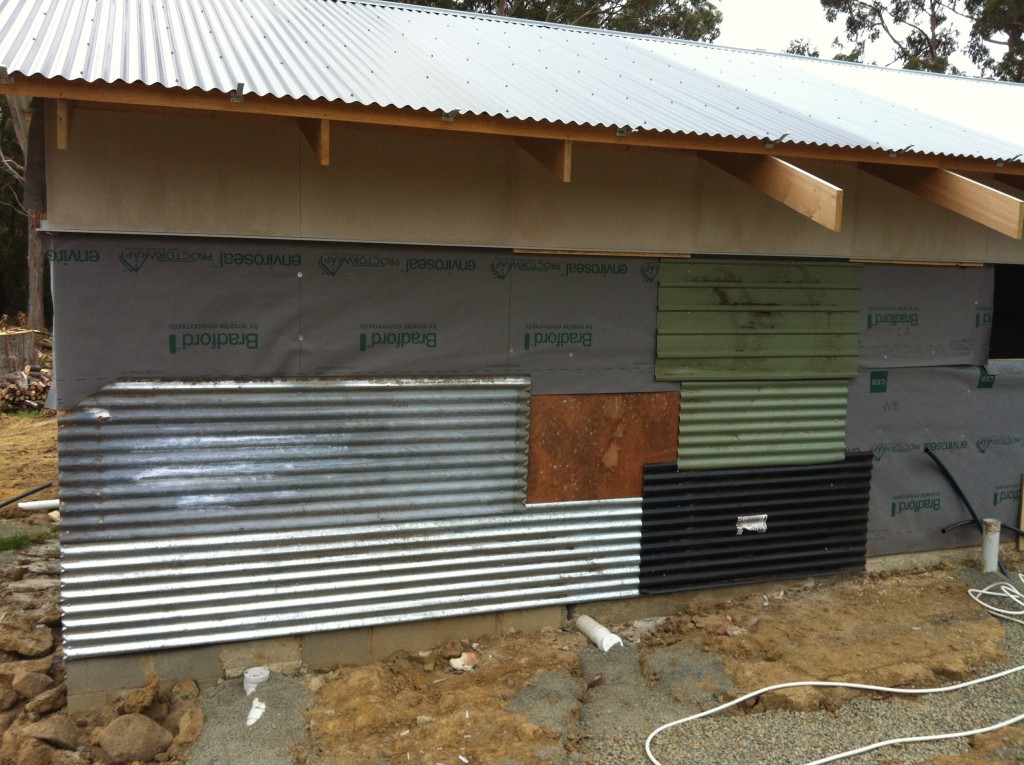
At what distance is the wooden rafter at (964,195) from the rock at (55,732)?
6.77 meters

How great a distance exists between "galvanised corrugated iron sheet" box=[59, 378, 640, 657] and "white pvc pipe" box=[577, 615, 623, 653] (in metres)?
0.21

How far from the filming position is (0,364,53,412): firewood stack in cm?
1438

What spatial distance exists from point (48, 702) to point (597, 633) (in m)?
3.68

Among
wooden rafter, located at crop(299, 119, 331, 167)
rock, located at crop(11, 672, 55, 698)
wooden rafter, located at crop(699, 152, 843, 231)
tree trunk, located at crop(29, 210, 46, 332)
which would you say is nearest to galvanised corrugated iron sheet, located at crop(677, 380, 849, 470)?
wooden rafter, located at crop(699, 152, 843, 231)

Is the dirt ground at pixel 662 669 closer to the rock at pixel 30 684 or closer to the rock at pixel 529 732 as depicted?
the rock at pixel 529 732

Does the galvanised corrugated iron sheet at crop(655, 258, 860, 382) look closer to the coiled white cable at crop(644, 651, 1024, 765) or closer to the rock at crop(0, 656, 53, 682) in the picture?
the coiled white cable at crop(644, 651, 1024, 765)

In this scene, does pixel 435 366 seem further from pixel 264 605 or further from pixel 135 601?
pixel 135 601

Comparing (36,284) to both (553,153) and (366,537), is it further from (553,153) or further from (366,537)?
(553,153)

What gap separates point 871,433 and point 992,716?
2622 mm

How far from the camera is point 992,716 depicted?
5.11 metres

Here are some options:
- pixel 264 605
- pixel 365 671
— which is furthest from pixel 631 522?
pixel 264 605

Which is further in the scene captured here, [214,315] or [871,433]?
[871,433]

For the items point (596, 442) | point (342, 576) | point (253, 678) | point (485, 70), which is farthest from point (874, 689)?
point (485, 70)

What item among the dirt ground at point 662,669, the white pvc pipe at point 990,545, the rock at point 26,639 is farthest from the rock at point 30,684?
the white pvc pipe at point 990,545
